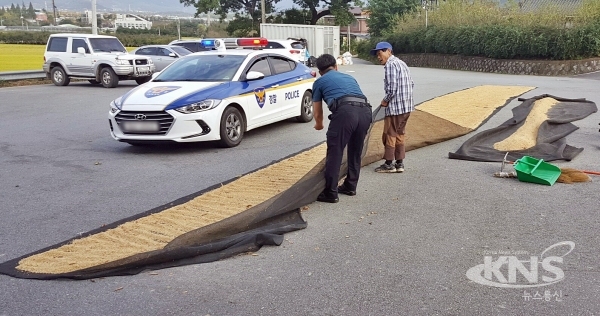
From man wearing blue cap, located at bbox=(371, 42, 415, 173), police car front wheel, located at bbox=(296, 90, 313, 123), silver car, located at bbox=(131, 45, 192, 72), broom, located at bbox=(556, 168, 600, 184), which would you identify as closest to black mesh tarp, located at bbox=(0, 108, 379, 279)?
man wearing blue cap, located at bbox=(371, 42, 415, 173)

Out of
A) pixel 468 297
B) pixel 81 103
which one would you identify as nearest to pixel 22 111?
pixel 81 103

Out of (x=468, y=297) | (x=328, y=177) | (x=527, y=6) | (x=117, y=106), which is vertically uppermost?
(x=527, y=6)

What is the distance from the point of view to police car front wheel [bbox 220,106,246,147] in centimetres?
1000

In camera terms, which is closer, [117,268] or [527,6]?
[117,268]

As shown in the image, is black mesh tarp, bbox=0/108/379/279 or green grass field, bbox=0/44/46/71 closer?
black mesh tarp, bbox=0/108/379/279

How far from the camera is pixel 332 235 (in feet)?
18.8

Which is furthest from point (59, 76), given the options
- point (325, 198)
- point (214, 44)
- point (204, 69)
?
point (325, 198)

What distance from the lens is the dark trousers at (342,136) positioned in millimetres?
6578

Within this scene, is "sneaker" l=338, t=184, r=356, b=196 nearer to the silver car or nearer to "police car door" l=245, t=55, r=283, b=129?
"police car door" l=245, t=55, r=283, b=129

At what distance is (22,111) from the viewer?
15586 mm

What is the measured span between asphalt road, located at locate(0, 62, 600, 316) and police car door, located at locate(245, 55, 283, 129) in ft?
2.14

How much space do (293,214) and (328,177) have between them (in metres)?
0.70

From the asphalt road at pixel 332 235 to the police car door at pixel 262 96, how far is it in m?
0.65

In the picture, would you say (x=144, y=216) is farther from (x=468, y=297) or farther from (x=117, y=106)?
(x=117, y=106)
